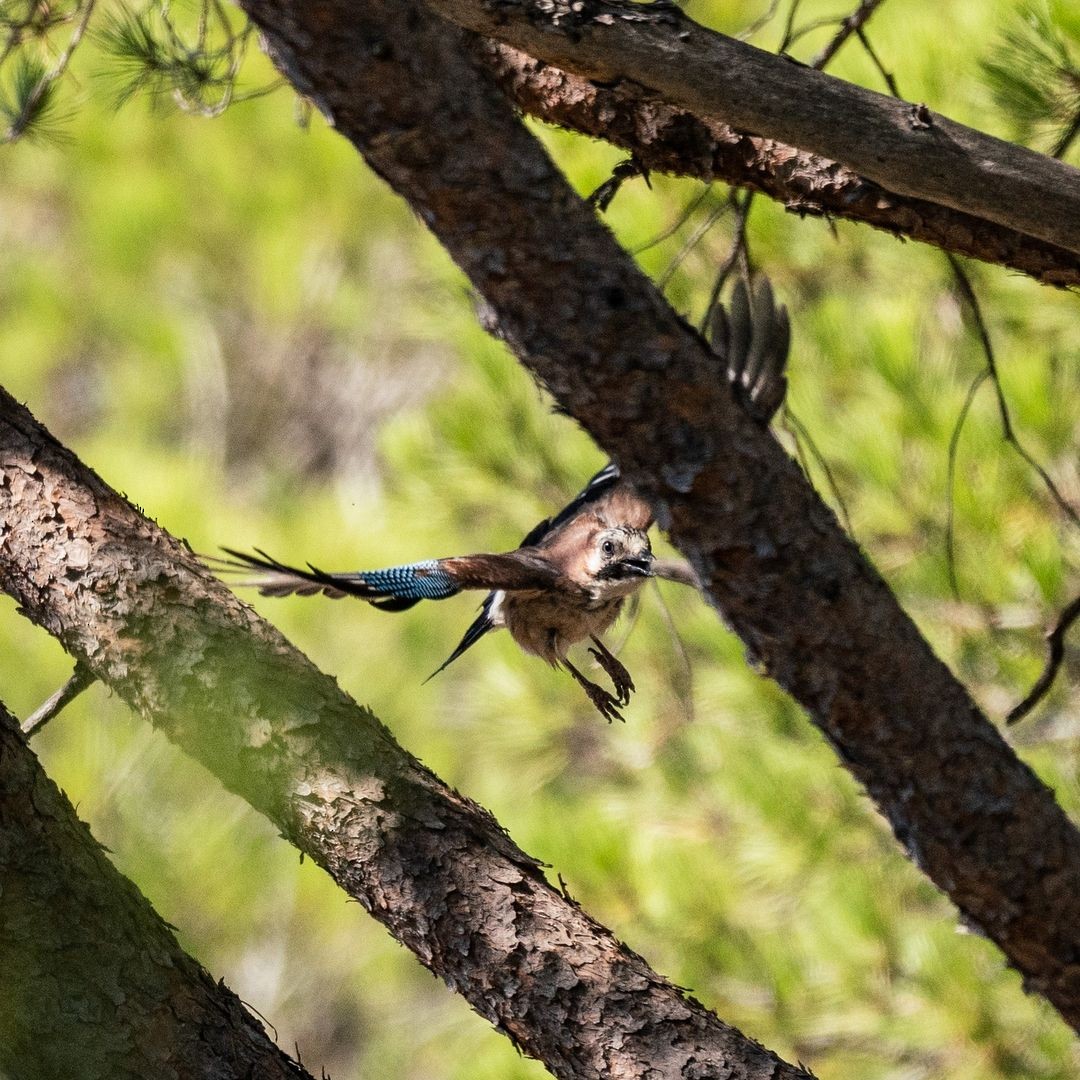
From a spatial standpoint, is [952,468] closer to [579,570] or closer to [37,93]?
[579,570]

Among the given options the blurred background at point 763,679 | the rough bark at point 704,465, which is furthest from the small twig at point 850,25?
the rough bark at point 704,465

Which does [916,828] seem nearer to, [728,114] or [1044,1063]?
[728,114]

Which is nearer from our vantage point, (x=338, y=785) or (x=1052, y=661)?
(x=338, y=785)

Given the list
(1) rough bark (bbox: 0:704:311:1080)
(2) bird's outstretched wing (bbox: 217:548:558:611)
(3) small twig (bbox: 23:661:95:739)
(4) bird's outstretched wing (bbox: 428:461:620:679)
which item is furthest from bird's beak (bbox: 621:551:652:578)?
(1) rough bark (bbox: 0:704:311:1080)

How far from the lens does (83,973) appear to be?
4.40 feet

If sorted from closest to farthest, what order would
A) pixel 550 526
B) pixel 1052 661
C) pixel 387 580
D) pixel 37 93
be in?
pixel 387 580 < pixel 1052 661 < pixel 37 93 < pixel 550 526

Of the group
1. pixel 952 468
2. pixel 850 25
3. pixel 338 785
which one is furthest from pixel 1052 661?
pixel 338 785

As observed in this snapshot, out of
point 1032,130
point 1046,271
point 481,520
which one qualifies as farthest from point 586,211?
point 481,520

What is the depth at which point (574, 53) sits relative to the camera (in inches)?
61.1

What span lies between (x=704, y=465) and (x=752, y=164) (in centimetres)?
47

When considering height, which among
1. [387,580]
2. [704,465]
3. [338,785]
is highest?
[704,465]

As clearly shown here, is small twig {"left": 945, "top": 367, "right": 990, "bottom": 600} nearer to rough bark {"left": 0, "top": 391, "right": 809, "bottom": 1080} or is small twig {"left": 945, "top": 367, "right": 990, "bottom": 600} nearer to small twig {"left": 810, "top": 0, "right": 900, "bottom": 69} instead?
small twig {"left": 810, "top": 0, "right": 900, "bottom": 69}

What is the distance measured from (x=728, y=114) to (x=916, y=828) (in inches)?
39.3

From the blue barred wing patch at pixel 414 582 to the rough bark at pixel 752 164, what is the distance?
2.14 ft
